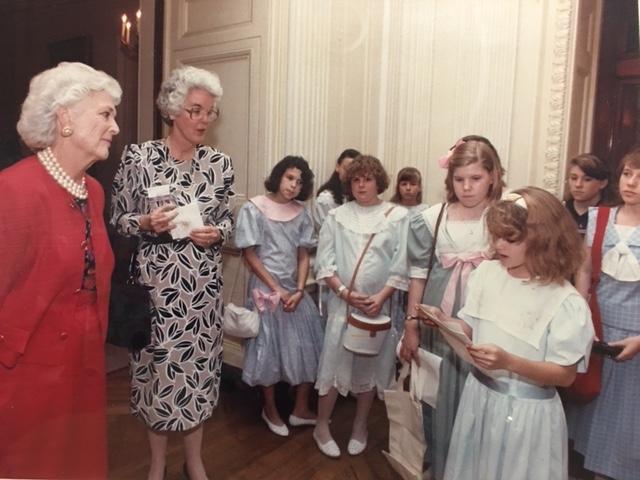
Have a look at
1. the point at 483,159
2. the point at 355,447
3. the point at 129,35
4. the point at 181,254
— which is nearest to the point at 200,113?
Result: the point at 129,35

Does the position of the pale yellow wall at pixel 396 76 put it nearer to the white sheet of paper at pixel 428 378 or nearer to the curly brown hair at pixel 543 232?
the curly brown hair at pixel 543 232

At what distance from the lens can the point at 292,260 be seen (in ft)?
6.97

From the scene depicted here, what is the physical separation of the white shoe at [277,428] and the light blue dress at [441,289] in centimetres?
57

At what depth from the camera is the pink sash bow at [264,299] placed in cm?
208

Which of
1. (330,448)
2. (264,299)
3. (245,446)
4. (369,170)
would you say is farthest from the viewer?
(264,299)

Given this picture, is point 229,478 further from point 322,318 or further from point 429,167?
point 429,167

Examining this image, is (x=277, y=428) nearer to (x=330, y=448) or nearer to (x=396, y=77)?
(x=330, y=448)

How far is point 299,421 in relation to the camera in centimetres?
216

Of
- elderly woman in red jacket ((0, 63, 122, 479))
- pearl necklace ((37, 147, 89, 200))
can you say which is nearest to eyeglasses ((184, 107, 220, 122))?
elderly woman in red jacket ((0, 63, 122, 479))

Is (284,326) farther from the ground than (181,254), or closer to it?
closer to it

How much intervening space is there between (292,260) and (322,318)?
0.88 feet

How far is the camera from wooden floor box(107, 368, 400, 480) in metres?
1.54

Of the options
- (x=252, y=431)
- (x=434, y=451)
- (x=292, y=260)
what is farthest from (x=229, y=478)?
(x=292, y=260)

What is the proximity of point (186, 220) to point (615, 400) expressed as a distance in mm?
1159
